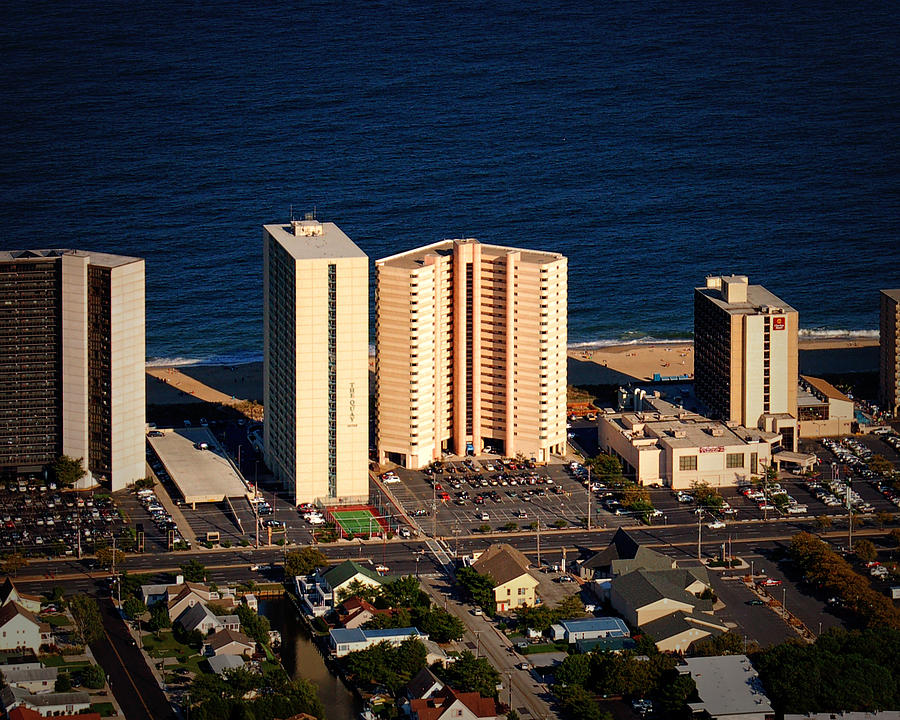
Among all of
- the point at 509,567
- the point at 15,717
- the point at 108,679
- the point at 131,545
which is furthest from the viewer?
the point at 131,545

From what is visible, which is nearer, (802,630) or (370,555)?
(802,630)

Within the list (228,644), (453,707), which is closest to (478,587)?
(228,644)

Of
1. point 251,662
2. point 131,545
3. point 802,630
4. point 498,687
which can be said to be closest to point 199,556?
point 131,545

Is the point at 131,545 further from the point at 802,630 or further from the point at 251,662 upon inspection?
the point at 802,630

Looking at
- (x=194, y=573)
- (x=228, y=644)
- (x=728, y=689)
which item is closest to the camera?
(x=728, y=689)

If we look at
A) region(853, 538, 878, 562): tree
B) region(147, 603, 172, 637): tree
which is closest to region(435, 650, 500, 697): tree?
region(147, 603, 172, 637): tree

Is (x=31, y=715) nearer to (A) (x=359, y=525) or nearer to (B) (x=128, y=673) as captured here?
(B) (x=128, y=673)
